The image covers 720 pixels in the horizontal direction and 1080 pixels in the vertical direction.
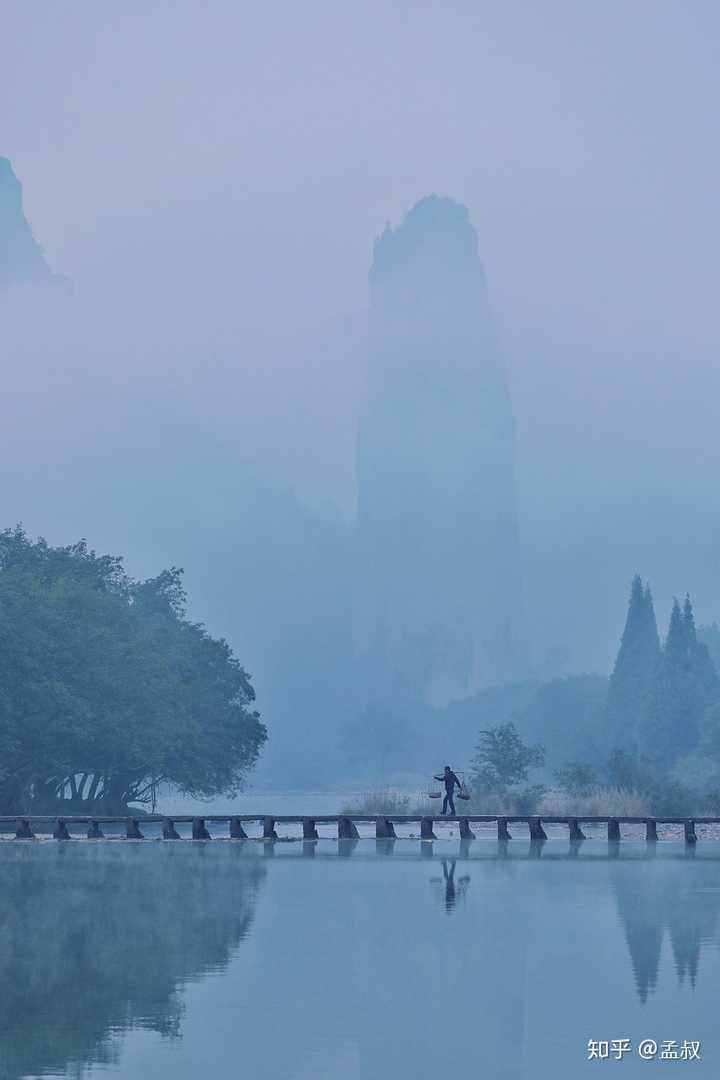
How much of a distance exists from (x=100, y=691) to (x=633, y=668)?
93.4 m

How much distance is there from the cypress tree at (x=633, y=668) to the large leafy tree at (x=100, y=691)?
61.9m

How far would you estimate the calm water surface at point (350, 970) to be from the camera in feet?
67.0

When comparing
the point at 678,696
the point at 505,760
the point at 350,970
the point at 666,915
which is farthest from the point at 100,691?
the point at 678,696

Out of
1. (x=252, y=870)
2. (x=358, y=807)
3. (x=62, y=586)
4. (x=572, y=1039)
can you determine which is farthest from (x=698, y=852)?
(x=572, y=1039)

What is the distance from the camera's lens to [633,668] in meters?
166

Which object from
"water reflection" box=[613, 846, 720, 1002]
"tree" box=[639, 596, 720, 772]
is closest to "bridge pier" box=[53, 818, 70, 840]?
"water reflection" box=[613, 846, 720, 1002]

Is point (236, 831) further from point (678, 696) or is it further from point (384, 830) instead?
point (678, 696)

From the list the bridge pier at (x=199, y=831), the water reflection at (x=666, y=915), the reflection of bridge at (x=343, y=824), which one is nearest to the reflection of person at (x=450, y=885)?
the water reflection at (x=666, y=915)

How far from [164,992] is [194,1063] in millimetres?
5262

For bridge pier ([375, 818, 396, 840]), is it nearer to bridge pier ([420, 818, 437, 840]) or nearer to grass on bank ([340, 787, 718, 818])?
bridge pier ([420, 818, 437, 840])

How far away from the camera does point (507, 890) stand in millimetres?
42219

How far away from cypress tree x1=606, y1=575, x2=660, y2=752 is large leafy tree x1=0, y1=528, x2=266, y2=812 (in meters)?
61.9

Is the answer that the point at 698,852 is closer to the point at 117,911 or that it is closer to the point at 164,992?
the point at 117,911

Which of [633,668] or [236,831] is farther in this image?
[633,668]
